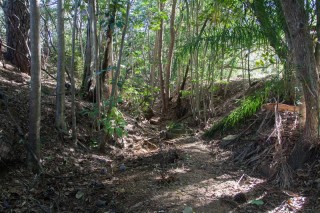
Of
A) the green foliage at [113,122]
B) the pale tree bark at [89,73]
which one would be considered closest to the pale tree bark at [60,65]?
the green foliage at [113,122]

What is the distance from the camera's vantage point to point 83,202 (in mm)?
3986

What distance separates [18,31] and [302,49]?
19.1 feet

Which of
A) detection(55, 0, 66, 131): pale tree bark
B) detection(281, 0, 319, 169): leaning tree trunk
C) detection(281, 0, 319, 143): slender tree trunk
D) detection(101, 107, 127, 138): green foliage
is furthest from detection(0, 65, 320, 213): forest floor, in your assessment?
detection(281, 0, 319, 143): slender tree trunk

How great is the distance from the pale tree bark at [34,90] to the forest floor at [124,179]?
0.60 ft

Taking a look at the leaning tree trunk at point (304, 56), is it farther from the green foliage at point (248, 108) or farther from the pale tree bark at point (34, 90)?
the pale tree bark at point (34, 90)

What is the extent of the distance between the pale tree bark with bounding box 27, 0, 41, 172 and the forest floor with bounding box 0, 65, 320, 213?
0.60 ft

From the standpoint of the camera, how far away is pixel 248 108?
5.86 meters

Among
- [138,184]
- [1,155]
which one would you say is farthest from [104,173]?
[1,155]

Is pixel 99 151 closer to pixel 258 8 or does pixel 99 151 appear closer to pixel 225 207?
pixel 225 207

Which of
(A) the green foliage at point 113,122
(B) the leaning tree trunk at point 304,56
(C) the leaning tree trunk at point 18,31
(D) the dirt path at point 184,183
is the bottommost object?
(D) the dirt path at point 184,183

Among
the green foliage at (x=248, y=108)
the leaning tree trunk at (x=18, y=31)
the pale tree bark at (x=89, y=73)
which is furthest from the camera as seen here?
the pale tree bark at (x=89, y=73)

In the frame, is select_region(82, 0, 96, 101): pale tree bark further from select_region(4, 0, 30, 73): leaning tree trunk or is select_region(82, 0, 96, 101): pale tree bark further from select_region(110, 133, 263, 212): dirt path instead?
select_region(110, 133, 263, 212): dirt path

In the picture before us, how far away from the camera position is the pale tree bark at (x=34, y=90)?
402 cm

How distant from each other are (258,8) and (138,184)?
3092 millimetres
